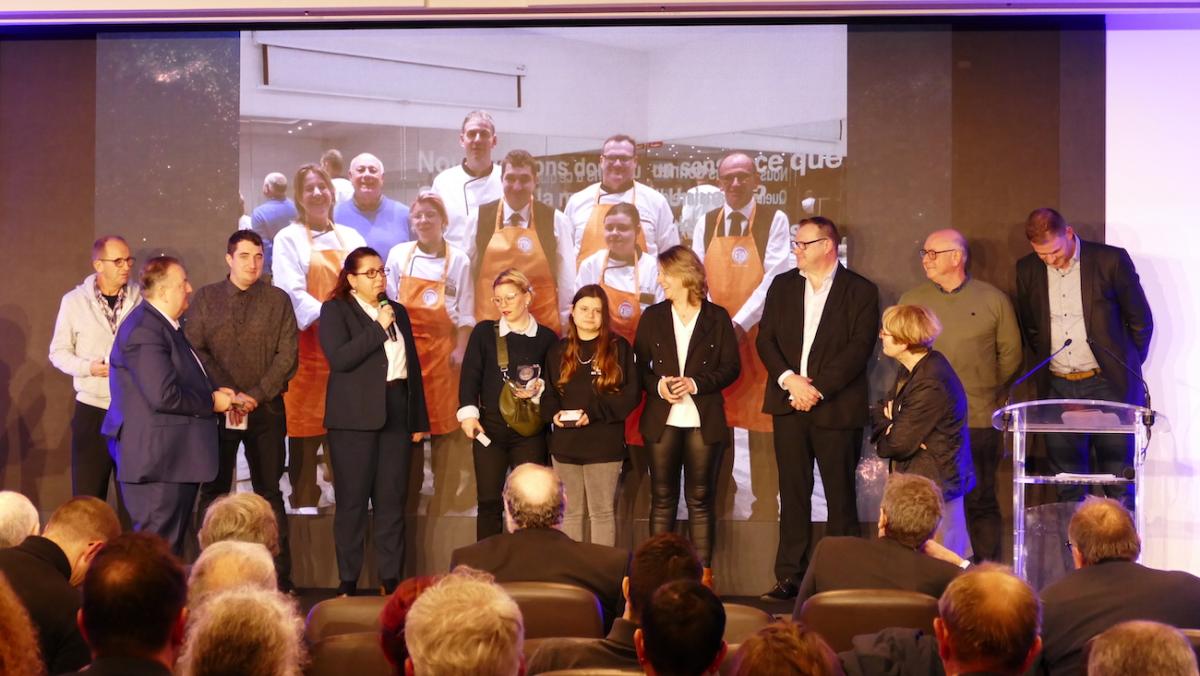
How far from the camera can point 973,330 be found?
634 centimetres

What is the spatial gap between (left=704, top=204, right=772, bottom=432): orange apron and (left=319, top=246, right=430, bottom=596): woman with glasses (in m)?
1.81

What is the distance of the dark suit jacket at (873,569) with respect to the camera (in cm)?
382

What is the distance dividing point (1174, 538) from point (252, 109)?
5.76 m

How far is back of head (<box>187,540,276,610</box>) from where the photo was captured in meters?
3.01

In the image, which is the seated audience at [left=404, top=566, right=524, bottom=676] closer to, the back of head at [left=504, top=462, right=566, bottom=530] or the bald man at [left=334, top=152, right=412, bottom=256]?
the back of head at [left=504, top=462, right=566, bottom=530]

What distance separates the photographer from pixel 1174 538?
6.72m

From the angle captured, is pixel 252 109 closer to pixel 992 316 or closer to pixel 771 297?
pixel 771 297

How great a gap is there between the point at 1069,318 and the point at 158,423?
4.56 metres

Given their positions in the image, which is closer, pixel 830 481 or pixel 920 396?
pixel 920 396

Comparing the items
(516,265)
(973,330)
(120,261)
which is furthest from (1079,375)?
(120,261)

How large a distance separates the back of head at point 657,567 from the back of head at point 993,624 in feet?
2.24

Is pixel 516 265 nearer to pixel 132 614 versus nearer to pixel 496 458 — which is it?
pixel 496 458

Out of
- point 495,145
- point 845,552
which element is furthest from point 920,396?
point 495,145

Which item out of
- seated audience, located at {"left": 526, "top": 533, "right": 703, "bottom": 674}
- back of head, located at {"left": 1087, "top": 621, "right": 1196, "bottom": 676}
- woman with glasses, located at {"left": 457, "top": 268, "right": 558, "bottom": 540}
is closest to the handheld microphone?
woman with glasses, located at {"left": 457, "top": 268, "right": 558, "bottom": 540}
